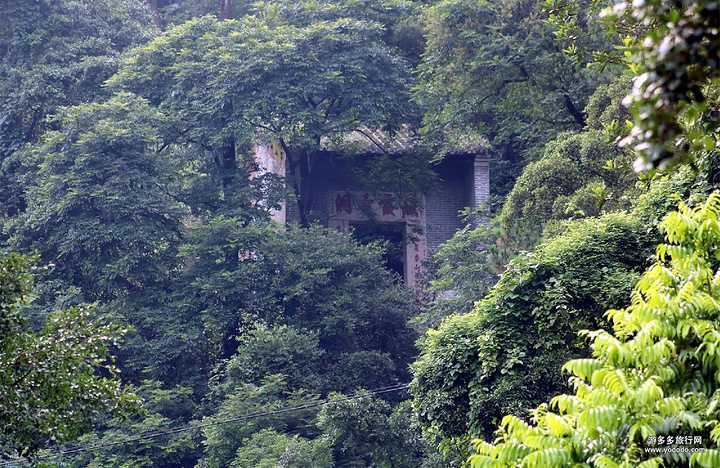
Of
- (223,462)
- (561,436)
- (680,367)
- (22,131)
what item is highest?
(22,131)

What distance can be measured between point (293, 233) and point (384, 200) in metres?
3.24

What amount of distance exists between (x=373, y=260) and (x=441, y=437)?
8.57 m

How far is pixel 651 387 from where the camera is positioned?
14.2 ft

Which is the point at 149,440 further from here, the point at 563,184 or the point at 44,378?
the point at 44,378

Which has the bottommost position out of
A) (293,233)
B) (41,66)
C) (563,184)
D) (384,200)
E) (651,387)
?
(651,387)

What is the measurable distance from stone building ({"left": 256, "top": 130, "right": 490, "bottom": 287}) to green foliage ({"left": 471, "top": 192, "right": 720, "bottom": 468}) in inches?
621

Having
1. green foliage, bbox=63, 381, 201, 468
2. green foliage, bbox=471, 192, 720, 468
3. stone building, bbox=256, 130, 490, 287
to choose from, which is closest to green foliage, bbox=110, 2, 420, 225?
stone building, bbox=256, 130, 490, 287

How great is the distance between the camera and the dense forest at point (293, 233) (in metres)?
9.76

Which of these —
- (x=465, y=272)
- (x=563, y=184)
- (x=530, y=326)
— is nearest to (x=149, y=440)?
(x=465, y=272)

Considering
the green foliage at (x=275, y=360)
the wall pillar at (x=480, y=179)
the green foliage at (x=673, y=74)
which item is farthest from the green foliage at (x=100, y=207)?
the green foliage at (x=673, y=74)

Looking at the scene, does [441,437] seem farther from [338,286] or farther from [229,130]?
[229,130]

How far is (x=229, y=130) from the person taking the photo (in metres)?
19.2

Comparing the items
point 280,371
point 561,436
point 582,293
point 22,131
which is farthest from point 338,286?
point 561,436

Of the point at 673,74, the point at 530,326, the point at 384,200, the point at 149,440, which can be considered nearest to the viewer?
the point at 673,74
